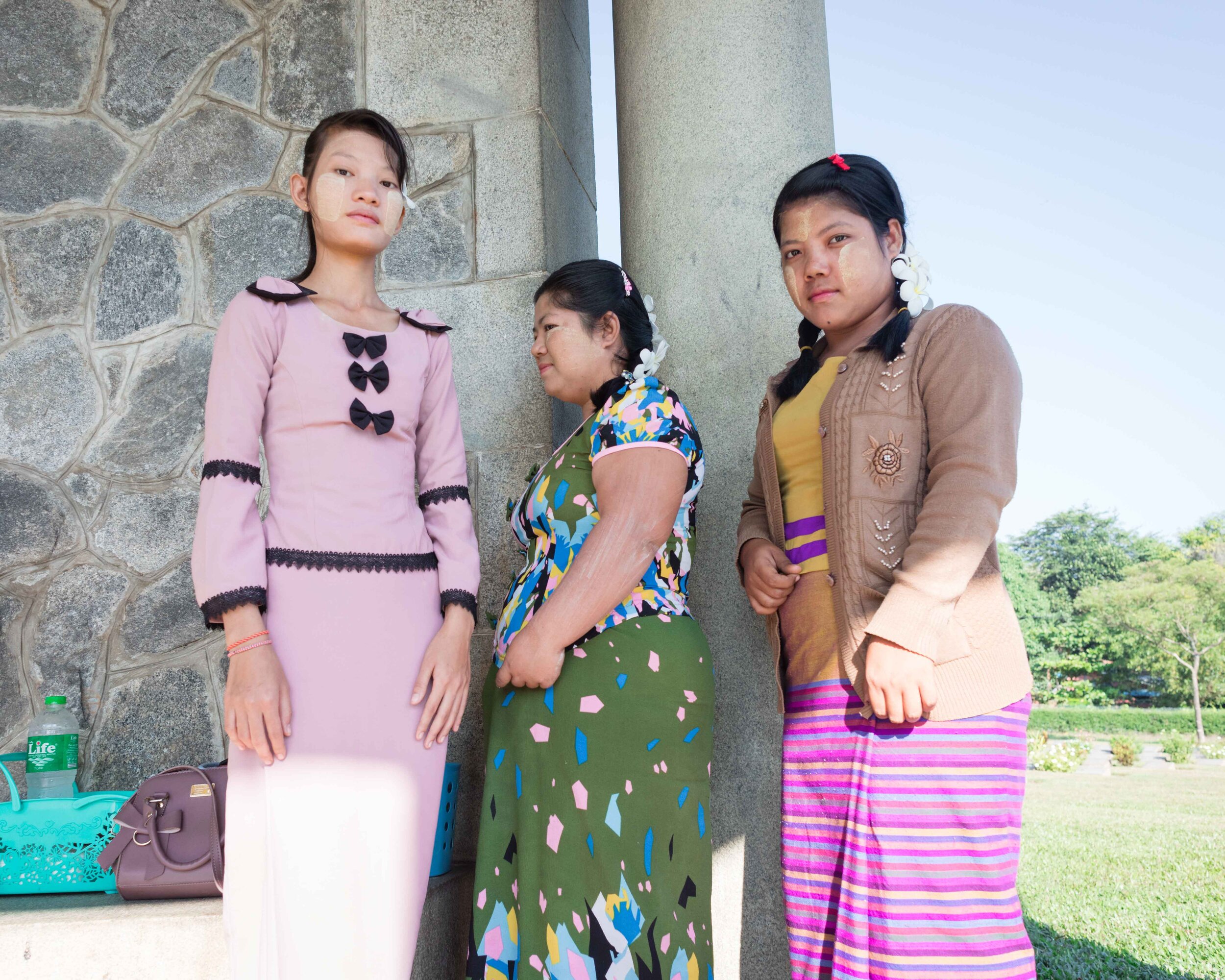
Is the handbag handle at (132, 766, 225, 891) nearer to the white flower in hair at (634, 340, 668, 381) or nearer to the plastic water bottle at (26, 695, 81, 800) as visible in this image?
the plastic water bottle at (26, 695, 81, 800)

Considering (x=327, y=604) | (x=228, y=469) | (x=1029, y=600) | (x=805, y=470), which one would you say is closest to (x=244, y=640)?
(x=327, y=604)

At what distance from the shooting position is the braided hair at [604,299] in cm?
222

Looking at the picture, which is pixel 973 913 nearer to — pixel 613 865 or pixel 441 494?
pixel 613 865

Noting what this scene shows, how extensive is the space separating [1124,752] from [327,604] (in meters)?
18.1

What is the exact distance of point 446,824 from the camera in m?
2.33

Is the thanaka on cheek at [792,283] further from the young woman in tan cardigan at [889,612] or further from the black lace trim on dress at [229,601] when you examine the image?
the black lace trim on dress at [229,601]

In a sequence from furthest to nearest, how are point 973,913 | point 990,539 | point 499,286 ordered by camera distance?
1. point 499,286
2. point 990,539
3. point 973,913

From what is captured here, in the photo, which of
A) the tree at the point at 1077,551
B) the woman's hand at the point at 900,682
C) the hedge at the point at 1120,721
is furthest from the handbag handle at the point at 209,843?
the tree at the point at 1077,551

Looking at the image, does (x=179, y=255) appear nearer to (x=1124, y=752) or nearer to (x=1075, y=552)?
(x=1124, y=752)

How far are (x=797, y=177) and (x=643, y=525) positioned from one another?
0.82 m

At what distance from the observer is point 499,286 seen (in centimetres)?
290

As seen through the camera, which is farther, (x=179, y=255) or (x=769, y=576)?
(x=179, y=255)

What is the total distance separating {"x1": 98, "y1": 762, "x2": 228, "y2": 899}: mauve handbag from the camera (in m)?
2.05

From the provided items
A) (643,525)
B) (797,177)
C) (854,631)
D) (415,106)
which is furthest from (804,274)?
(415,106)
